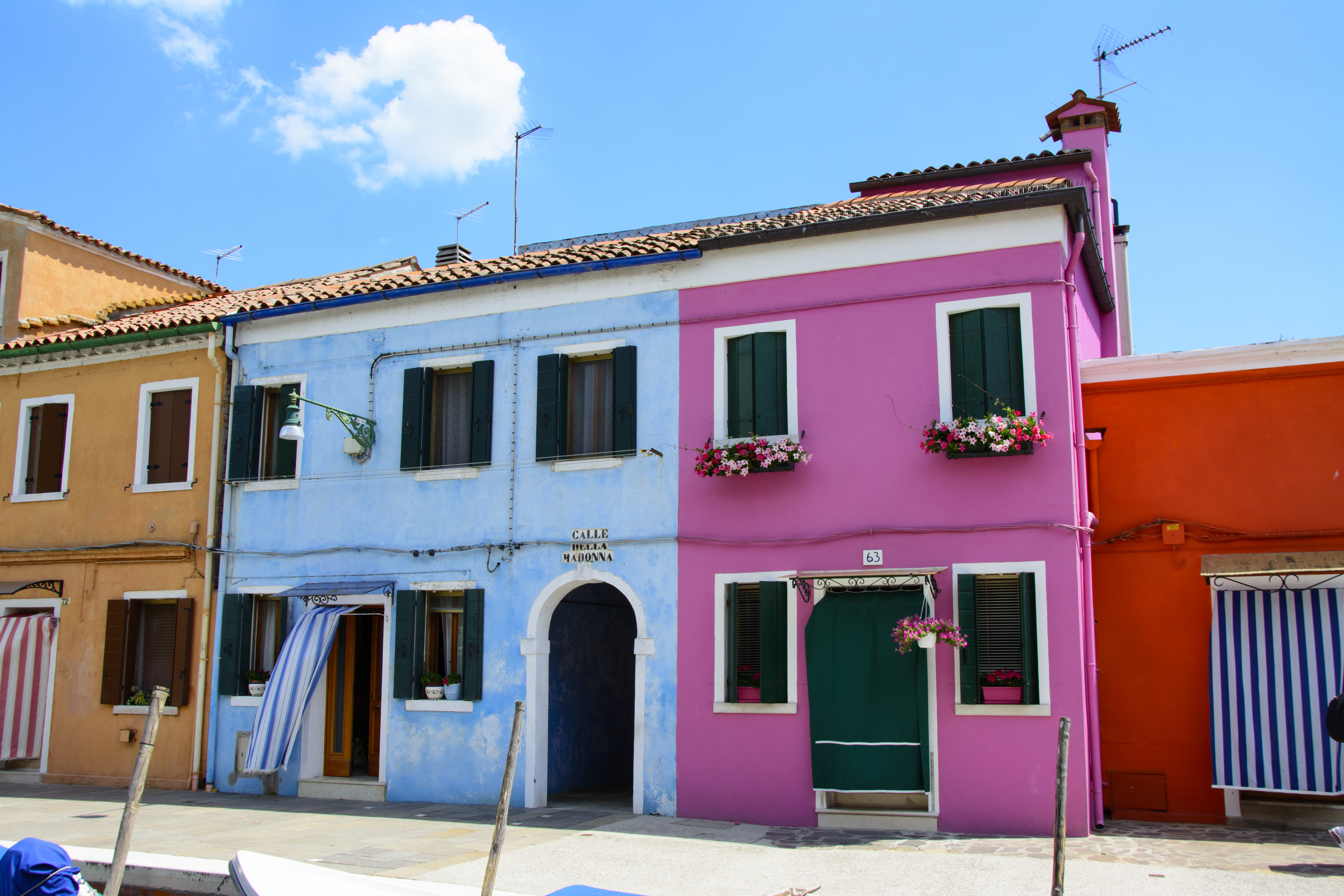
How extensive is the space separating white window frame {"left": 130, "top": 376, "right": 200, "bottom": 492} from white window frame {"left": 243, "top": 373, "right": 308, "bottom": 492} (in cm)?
88

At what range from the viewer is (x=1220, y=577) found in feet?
36.3

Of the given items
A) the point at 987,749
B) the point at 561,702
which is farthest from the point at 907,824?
the point at 561,702

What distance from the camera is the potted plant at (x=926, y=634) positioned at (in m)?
10.4

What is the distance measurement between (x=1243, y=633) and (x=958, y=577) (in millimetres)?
3002

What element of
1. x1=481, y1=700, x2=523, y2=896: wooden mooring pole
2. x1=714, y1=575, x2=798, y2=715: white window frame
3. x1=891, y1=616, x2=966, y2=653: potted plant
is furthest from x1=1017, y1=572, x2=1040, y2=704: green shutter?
x1=481, y1=700, x2=523, y2=896: wooden mooring pole

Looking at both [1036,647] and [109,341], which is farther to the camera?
[109,341]

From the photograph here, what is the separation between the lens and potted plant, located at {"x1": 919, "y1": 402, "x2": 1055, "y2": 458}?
10.6 meters

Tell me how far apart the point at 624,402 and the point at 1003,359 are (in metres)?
4.21

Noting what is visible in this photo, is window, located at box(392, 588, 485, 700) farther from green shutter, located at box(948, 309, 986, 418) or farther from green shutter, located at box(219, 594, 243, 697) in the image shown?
green shutter, located at box(948, 309, 986, 418)

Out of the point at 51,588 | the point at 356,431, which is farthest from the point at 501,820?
the point at 51,588

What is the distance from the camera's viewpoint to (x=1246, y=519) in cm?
1146

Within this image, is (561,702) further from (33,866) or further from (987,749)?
(33,866)

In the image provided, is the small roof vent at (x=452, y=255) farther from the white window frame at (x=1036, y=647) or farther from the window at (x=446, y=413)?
the white window frame at (x=1036, y=647)

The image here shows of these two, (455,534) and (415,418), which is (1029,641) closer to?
(455,534)
